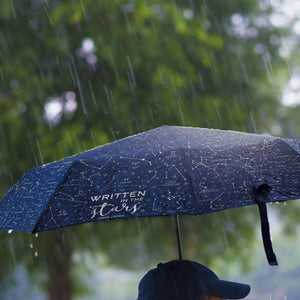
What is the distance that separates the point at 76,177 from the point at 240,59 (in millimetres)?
4879

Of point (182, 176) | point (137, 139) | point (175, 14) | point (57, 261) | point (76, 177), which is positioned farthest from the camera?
point (57, 261)

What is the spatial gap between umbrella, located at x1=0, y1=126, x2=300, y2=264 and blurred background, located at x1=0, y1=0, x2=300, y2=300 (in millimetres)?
3104

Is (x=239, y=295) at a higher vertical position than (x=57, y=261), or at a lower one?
lower

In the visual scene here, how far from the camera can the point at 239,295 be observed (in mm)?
2293

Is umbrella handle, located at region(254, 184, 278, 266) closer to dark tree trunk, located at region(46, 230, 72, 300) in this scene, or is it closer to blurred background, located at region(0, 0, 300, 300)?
blurred background, located at region(0, 0, 300, 300)

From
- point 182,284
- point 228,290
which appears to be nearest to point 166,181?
point 182,284

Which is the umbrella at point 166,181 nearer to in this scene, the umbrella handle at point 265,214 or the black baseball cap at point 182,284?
the umbrella handle at point 265,214

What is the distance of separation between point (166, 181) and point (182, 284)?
2.21ft

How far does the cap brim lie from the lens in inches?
86.9

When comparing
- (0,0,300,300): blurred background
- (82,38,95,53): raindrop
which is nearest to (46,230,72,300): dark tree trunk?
(0,0,300,300): blurred background

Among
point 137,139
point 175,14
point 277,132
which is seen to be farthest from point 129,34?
point 137,139

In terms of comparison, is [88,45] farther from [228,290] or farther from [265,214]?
[265,214]

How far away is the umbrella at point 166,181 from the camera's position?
169 centimetres

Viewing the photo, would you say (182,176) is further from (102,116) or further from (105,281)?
(105,281)
